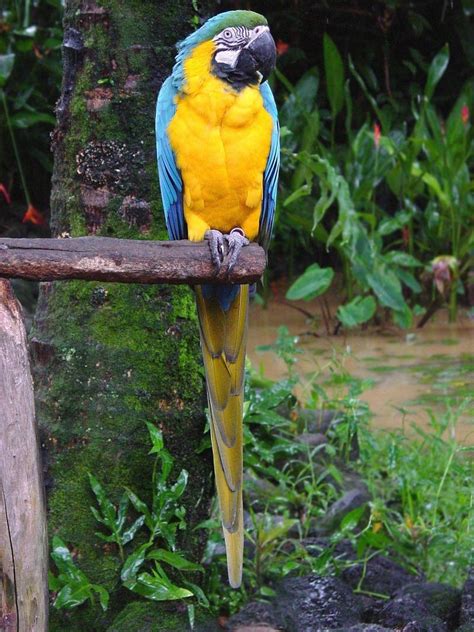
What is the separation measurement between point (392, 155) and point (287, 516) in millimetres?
3006

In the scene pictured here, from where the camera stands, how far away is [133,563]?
2324 millimetres

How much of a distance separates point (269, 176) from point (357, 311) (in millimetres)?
2771

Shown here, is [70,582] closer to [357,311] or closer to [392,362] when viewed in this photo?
[392,362]

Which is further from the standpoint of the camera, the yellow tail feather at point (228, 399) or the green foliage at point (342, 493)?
the green foliage at point (342, 493)

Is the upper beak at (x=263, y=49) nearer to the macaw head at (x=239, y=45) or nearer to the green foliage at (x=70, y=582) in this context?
the macaw head at (x=239, y=45)

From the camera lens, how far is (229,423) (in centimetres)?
220

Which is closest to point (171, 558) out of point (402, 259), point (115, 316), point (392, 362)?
point (115, 316)

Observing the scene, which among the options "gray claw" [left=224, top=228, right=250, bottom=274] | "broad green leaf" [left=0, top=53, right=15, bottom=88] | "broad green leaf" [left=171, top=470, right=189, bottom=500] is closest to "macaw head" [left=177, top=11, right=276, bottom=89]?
"gray claw" [left=224, top=228, right=250, bottom=274]

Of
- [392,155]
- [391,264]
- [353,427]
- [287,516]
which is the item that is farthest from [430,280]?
[287,516]

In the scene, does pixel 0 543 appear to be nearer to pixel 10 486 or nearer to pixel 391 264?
pixel 10 486

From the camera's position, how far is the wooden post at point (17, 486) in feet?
5.54

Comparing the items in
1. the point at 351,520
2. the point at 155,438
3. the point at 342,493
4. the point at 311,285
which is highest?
the point at 155,438

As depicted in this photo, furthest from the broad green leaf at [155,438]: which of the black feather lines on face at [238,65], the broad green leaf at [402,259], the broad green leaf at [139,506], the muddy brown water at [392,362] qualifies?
the broad green leaf at [402,259]

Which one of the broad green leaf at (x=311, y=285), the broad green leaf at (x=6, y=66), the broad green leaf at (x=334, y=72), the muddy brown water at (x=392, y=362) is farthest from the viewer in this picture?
the broad green leaf at (x=334, y=72)
